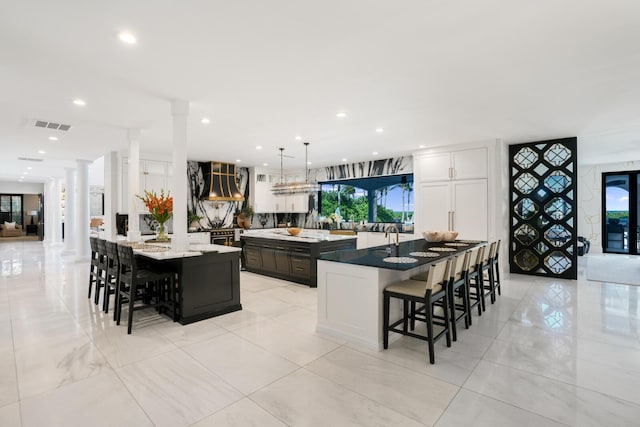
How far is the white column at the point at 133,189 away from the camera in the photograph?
16.7 ft

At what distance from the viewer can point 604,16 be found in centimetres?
225

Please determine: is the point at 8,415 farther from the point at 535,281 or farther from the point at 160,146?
the point at 535,281

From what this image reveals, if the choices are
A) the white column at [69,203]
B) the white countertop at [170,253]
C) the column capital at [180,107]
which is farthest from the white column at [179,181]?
the white column at [69,203]

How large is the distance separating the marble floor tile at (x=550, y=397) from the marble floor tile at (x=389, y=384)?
299 millimetres

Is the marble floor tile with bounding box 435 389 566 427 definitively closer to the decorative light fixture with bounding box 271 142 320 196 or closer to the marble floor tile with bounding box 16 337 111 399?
the marble floor tile with bounding box 16 337 111 399

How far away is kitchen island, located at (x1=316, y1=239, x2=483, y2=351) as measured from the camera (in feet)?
9.95

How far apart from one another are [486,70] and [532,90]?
3.09 feet

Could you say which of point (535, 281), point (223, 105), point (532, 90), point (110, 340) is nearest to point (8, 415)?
point (110, 340)

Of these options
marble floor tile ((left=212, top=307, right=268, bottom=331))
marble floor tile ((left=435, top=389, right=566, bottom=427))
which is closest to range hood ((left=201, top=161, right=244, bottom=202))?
marble floor tile ((left=212, top=307, right=268, bottom=331))

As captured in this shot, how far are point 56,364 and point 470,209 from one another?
6.51 metres

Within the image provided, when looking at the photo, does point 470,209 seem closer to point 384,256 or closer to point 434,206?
point 434,206

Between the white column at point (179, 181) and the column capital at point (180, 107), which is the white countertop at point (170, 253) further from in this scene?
the column capital at point (180, 107)

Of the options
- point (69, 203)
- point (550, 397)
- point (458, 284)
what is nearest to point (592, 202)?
point (458, 284)

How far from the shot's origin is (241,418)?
203cm
